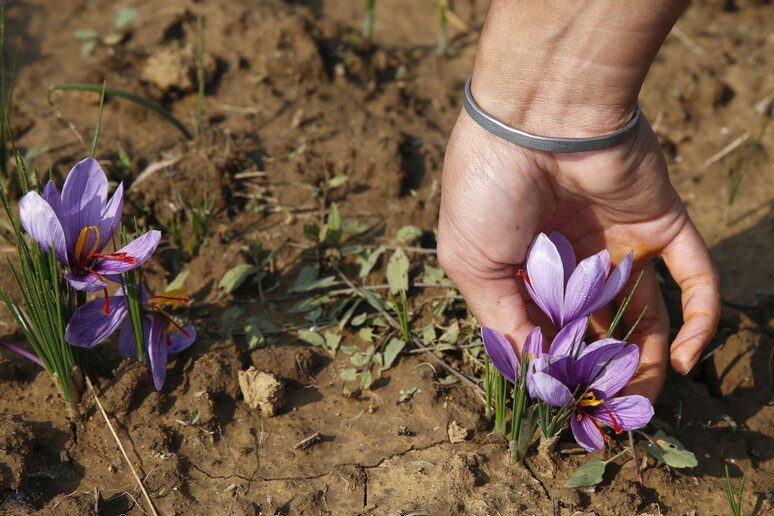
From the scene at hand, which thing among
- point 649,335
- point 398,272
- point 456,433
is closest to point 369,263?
point 398,272

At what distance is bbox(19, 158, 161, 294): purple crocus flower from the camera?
184cm

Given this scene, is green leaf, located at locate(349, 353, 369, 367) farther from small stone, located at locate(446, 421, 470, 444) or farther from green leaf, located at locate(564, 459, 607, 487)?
green leaf, located at locate(564, 459, 607, 487)

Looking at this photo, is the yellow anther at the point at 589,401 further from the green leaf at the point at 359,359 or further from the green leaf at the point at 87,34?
the green leaf at the point at 87,34

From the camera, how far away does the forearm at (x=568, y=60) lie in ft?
5.81

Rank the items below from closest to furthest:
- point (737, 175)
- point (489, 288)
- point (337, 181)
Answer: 1. point (489, 288)
2. point (337, 181)
3. point (737, 175)

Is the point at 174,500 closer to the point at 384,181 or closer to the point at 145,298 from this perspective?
the point at 145,298

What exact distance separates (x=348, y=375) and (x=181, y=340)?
1.62 ft

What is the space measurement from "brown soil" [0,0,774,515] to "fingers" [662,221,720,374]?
262 mm

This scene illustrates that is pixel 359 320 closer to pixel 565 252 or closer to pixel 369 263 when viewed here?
pixel 369 263

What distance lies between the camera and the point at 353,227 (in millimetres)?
2709

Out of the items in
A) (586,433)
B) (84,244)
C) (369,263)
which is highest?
(84,244)

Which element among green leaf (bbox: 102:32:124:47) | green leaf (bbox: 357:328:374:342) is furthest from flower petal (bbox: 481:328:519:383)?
green leaf (bbox: 102:32:124:47)

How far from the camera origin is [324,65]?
3428 mm

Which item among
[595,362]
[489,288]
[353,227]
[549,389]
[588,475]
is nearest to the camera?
[549,389]
